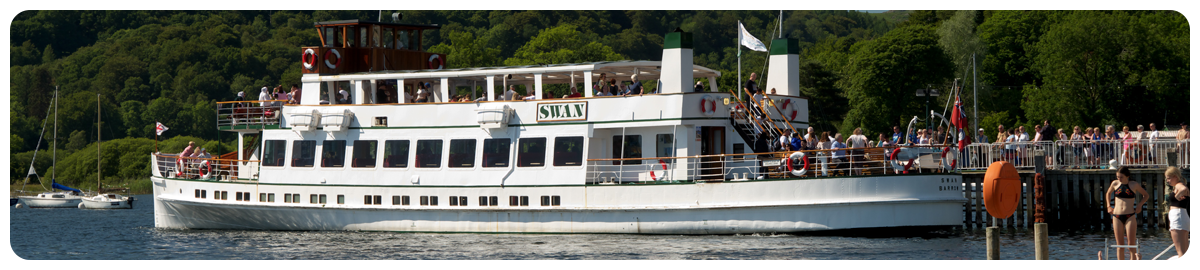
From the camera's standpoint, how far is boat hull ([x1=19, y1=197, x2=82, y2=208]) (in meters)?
51.5

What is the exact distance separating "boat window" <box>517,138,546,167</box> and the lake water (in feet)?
4.46

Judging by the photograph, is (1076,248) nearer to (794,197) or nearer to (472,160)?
(794,197)

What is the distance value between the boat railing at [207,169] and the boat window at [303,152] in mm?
1354

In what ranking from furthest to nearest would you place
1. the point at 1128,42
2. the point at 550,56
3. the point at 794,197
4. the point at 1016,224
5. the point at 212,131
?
the point at 550,56 → the point at 212,131 → the point at 1128,42 → the point at 1016,224 → the point at 794,197

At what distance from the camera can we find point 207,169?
84.9ft

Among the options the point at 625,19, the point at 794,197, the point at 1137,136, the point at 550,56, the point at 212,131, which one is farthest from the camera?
the point at 625,19

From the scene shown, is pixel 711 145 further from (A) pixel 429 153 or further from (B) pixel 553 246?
(A) pixel 429 153

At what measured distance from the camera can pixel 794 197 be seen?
20547 mm

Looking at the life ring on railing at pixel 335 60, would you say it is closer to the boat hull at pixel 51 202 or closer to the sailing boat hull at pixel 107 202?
the sailing boat hull at pixel 107 202

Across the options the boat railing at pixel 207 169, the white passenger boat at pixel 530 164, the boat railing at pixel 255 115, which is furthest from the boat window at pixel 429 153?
the boat railing at pixel 207 169

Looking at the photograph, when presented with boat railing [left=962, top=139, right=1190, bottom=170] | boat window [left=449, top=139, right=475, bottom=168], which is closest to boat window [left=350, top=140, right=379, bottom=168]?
boat window [left=449, top=139, right=475, bottom=168]

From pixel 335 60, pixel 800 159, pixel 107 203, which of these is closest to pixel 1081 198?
pixel 800 159

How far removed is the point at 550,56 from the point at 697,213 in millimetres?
59192

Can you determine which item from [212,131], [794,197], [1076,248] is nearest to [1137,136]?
[1076,248]
